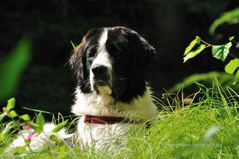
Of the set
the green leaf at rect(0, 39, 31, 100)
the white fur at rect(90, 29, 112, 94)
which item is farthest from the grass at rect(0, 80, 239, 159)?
the green leaf at rect(0, 39, 31, 100)

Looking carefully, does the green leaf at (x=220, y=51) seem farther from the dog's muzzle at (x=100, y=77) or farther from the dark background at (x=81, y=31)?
the dark background at (x=81, y=31)

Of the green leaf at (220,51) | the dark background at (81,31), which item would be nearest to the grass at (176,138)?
the green leaf at (220,51)

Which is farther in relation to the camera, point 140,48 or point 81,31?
point 81,31

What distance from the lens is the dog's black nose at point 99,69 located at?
166 inches

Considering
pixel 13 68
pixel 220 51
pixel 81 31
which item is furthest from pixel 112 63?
pixel 81 31

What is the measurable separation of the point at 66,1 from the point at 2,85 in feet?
39.2

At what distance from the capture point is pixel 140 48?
188 inches

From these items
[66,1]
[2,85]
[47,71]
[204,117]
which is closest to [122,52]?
[204,117]

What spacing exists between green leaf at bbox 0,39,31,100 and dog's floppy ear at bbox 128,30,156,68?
3790 millimetres

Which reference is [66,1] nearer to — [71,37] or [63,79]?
[71,37]

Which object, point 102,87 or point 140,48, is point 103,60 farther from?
point 140,48

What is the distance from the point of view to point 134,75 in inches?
183

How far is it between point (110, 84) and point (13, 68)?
351 centimetres

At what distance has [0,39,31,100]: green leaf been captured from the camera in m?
0.86
